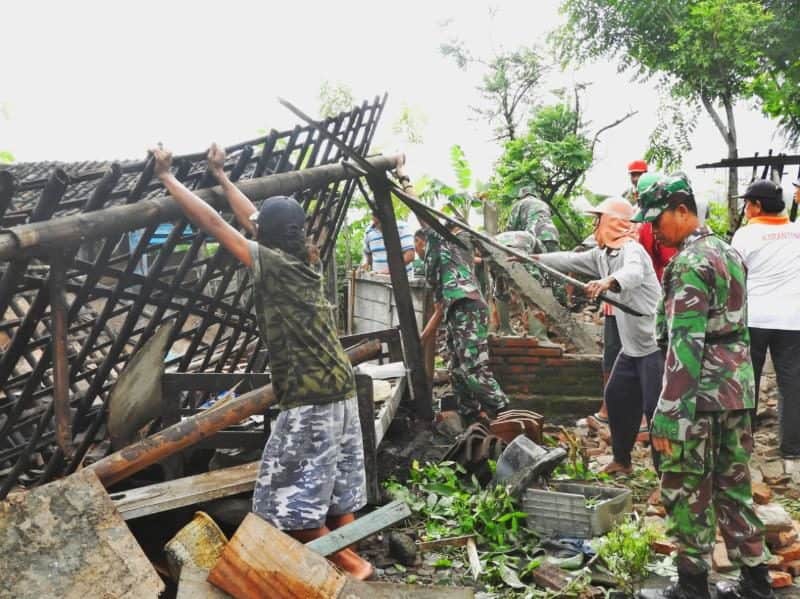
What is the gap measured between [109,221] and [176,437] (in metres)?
1.03

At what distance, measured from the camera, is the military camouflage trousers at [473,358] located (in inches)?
220

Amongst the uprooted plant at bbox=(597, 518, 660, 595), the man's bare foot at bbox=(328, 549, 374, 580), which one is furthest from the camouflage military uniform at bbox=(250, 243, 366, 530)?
the uprooted plant at bbox=(597, 518, 660, 595)

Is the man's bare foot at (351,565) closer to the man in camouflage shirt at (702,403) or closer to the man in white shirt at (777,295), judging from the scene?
the man in camouflage shirt at (702,403)

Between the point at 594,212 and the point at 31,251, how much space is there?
3.42 m

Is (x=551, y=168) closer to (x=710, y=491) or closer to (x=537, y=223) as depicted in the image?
(x=537, y=223)

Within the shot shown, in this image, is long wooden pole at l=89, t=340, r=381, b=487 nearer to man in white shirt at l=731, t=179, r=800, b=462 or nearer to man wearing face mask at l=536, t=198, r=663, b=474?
man wearing face mask at l=536, t=198, r=663, b=474

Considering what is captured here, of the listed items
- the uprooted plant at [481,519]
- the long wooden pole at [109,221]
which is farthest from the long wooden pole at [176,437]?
the uprooted plant at [481,519]

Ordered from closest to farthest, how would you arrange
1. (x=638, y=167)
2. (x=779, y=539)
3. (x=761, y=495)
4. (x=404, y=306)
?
(x=779, y=539) < (x=761, y=495) < (x=404, y=306) < (x=638, y=167)

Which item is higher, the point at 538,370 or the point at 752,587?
the point at 538,370

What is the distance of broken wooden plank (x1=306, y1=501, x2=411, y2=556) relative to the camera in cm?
287

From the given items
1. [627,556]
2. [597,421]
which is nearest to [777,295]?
[597,421]

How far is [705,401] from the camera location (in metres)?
2.92

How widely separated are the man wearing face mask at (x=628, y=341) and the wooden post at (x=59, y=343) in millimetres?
3119

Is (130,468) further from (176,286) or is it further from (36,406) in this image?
(36,406)
